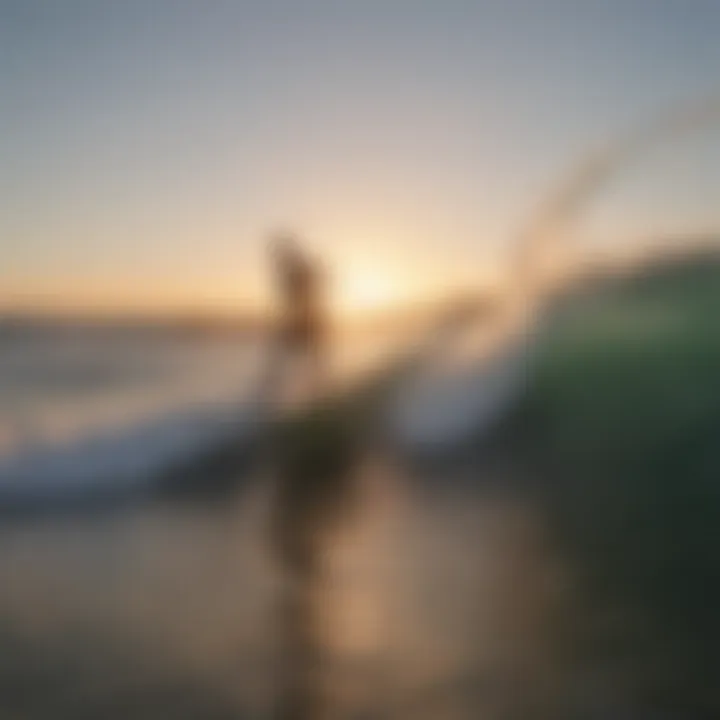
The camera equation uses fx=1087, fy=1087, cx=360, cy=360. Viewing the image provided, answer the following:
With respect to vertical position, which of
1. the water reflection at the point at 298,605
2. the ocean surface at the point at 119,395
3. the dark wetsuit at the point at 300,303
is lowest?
the water reflection at the point at 298,605

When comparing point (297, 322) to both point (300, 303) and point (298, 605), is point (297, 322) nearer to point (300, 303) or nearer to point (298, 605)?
point (300, 303)

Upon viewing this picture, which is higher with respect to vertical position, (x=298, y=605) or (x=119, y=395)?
(x=119, y=395)

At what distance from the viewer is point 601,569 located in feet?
2.94

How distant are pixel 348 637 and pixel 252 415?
0.20 meters

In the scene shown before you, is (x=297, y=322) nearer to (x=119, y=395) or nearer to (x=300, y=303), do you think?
(x=300, y=303)

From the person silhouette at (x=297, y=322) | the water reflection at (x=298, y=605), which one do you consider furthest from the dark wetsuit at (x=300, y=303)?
→ the water reflection at (x=298, y=605)

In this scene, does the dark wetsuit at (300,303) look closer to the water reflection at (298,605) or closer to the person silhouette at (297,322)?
the person silhouette at (297,322)

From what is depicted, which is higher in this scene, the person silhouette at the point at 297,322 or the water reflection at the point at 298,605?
the person silhouette at the point at 297,322

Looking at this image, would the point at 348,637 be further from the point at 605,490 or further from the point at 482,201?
the point at 482,201

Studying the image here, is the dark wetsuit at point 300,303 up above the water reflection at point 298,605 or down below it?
above

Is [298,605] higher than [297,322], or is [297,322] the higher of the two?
[297,322]

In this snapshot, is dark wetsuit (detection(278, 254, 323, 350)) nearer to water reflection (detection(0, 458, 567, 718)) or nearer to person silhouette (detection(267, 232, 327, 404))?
person silhouette (detection(267, 232, 327, 404))

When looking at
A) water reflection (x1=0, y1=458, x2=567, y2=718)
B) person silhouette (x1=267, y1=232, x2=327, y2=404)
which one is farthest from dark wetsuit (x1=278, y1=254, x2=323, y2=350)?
water reflection (x1=0, y1=458, x2=567, y2=718)

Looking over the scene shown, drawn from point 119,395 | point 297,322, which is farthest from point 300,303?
point 119,395
